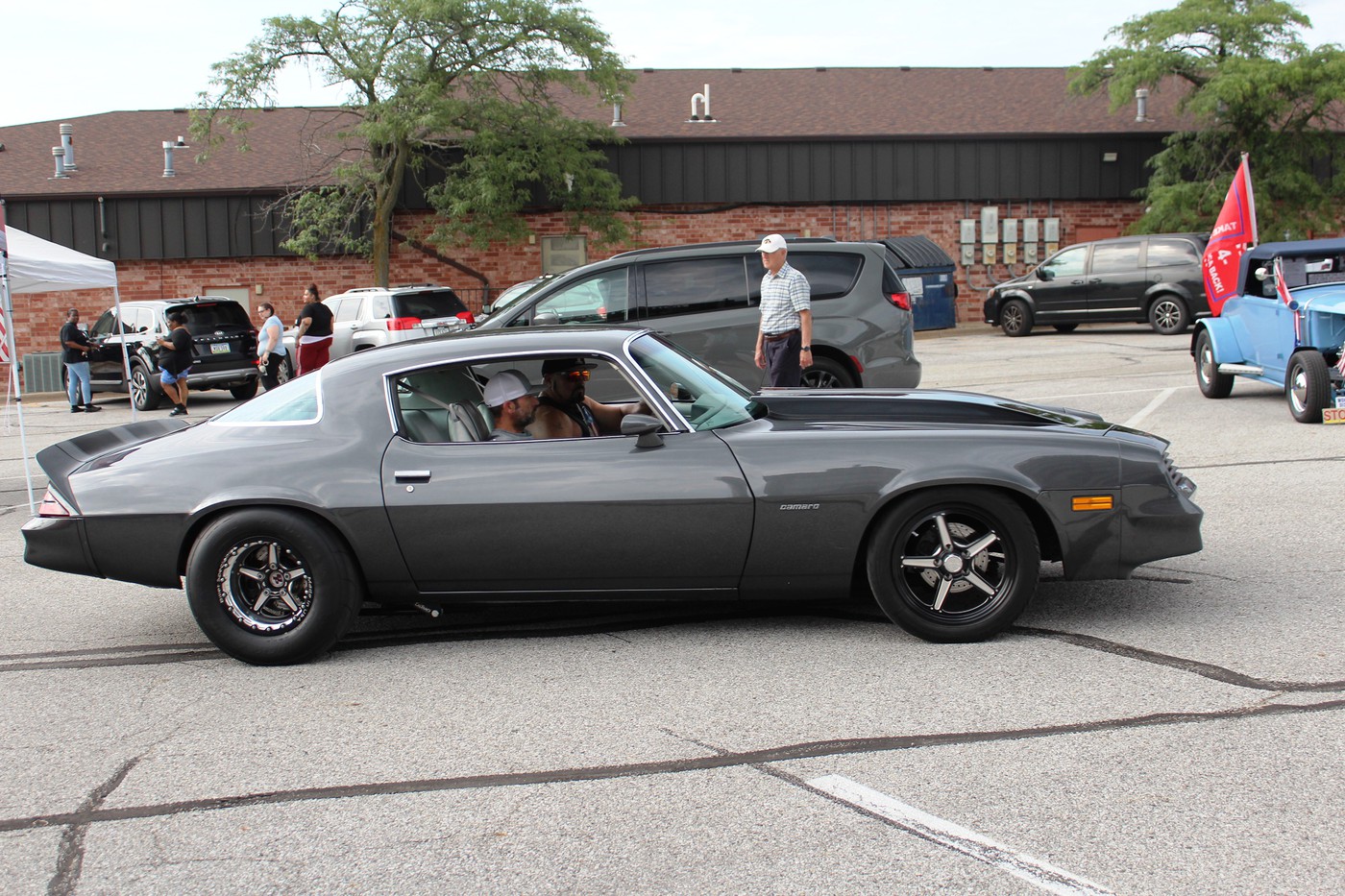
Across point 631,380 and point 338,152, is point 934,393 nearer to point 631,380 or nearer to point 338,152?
point 631,380

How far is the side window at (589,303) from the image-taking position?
11234 mm

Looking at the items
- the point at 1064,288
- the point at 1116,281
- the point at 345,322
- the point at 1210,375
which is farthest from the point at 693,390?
the point at 1064,288

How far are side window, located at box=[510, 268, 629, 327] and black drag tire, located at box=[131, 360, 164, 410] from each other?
10.6m

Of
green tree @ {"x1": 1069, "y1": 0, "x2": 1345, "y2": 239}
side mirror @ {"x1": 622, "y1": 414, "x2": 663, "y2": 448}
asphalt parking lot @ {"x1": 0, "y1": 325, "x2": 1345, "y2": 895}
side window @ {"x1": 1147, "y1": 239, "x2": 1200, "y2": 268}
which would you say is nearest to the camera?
asphalt parking lot @ {"x1": 0, "y1": 325, "x2": 1345, "y2": 895}

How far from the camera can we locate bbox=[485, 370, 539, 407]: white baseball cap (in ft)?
18.3

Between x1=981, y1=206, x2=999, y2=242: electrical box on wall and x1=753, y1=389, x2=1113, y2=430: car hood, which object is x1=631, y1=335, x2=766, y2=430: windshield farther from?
x1=981, y1=206, x2=999, y2=242: electrical box on wall

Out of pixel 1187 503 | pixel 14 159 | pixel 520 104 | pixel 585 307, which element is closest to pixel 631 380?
pixel 1187 503

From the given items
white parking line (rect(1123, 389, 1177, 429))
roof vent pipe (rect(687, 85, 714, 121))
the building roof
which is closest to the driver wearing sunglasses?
white parking line (rect(1123, 389, 1177, 429))

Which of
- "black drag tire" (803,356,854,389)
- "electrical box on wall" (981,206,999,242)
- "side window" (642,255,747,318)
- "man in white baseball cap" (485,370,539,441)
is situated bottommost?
"black drag tire" (803,356,854,389)

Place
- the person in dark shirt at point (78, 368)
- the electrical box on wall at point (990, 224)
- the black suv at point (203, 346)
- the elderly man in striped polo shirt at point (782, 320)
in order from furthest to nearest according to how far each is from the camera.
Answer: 1. the electrical box on wall at point (990, 224)
2. the person in dark shirt at point (78, 368)
3. the black suv at point (203, 346)
4. the elderly man in striped polo shirt at point (782, 320)

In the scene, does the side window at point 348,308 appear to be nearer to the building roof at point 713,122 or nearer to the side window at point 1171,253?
the building roof at point 713,122

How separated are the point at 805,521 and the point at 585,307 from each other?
6.61 metres

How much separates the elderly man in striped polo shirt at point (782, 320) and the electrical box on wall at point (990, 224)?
22.7 m

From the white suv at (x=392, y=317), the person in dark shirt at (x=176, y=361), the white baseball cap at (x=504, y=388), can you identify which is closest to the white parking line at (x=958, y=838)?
the white baseball cap at (x=504, y=388)
